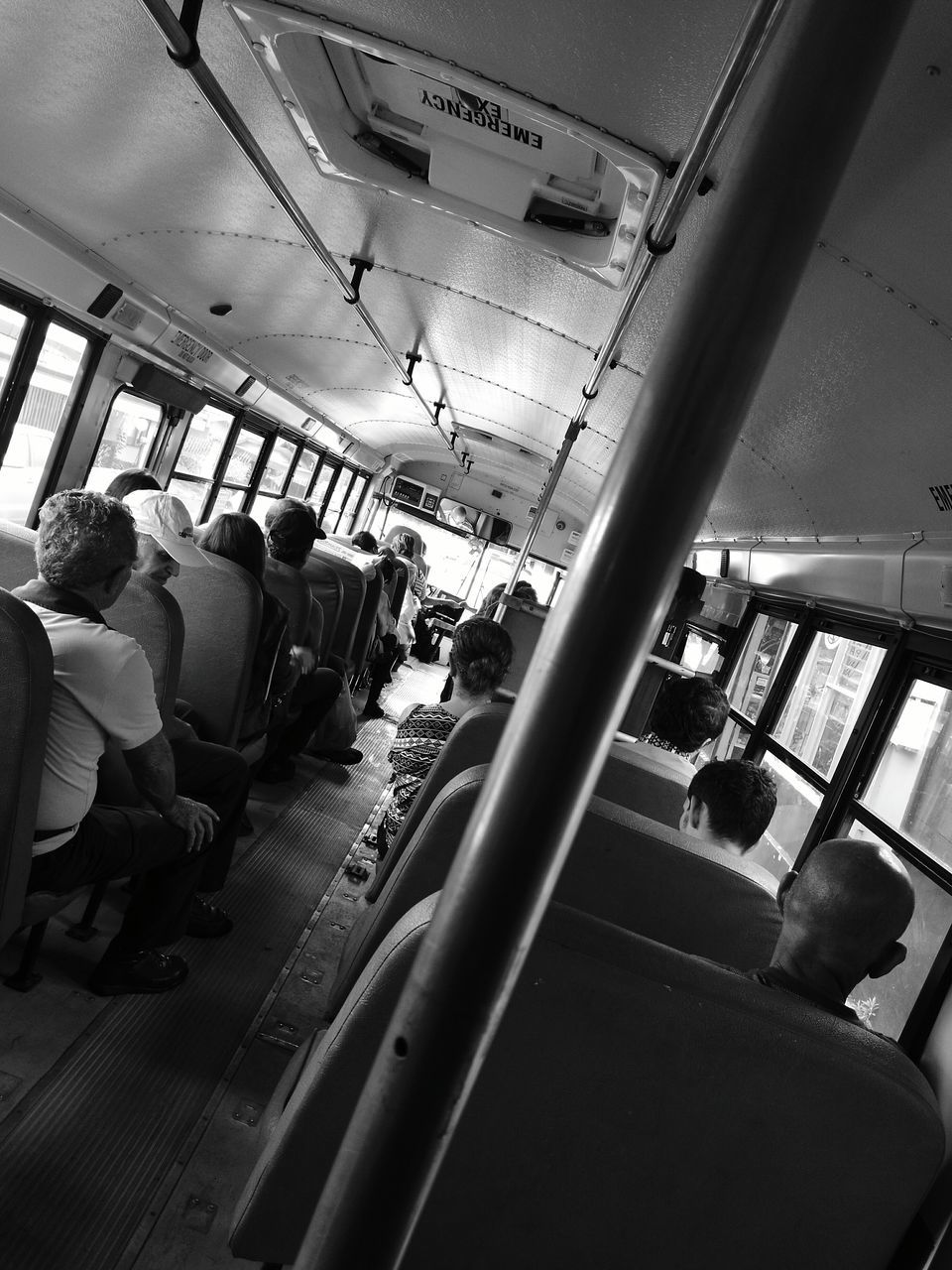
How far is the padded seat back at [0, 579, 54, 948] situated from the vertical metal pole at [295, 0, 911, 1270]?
1.67 metres

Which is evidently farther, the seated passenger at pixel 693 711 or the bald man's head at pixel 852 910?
the seated passenger at pixel 693 711

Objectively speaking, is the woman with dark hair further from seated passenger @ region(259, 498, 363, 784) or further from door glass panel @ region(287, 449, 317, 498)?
door glass panel @ region(287, 449, 317, 498)

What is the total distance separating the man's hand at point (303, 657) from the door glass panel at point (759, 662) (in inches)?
117


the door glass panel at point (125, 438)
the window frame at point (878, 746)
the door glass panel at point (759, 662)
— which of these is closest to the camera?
the window frame at point (878, 746)

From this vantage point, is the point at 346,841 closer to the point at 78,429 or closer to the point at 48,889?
the point at 48,889

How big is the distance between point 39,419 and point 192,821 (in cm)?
364

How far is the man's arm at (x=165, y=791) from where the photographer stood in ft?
8.94

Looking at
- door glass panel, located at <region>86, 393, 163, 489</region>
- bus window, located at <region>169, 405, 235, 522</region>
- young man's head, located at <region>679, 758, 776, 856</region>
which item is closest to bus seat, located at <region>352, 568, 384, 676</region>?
bus window, located at <region>169, 405, 235, 522</region>

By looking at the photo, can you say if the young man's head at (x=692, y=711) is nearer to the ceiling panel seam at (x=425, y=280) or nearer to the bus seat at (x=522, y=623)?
the ceiling panel seam at (x=425, y=280)

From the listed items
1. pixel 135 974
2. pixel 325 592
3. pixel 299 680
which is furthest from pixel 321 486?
pixel 135 974

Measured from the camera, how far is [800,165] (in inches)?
26.1

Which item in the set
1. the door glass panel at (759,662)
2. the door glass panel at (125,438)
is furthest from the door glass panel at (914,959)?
the door glass panel at (125,438)

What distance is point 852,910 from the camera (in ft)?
5.54

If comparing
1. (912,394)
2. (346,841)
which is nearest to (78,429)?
(346,841)
